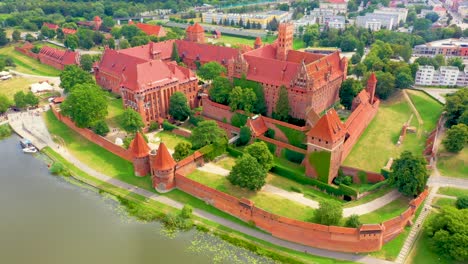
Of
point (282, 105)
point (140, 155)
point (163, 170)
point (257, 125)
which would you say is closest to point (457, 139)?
point (282, 105)

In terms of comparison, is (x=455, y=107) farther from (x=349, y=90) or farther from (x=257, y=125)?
(x=257, y=125)

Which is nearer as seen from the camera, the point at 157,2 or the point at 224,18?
the point at 224,18

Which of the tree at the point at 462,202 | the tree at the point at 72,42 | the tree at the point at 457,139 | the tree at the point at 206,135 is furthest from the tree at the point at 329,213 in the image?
the tree at the point at 72,42

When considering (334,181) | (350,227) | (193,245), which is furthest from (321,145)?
(193,245)

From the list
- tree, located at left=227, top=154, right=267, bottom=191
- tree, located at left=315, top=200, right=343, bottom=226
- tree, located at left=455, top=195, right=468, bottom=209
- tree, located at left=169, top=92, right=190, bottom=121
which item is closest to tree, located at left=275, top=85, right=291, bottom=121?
tree, located at left=227, top=154, right=267, bottom=191

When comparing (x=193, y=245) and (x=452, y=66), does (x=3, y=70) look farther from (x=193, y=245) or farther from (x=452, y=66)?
(x=452, y=66)

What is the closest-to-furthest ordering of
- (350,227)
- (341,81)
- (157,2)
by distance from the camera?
(350,227) < (341,81) < (157,2)

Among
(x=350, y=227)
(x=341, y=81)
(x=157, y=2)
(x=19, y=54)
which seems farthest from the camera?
(x=157, y=2)
